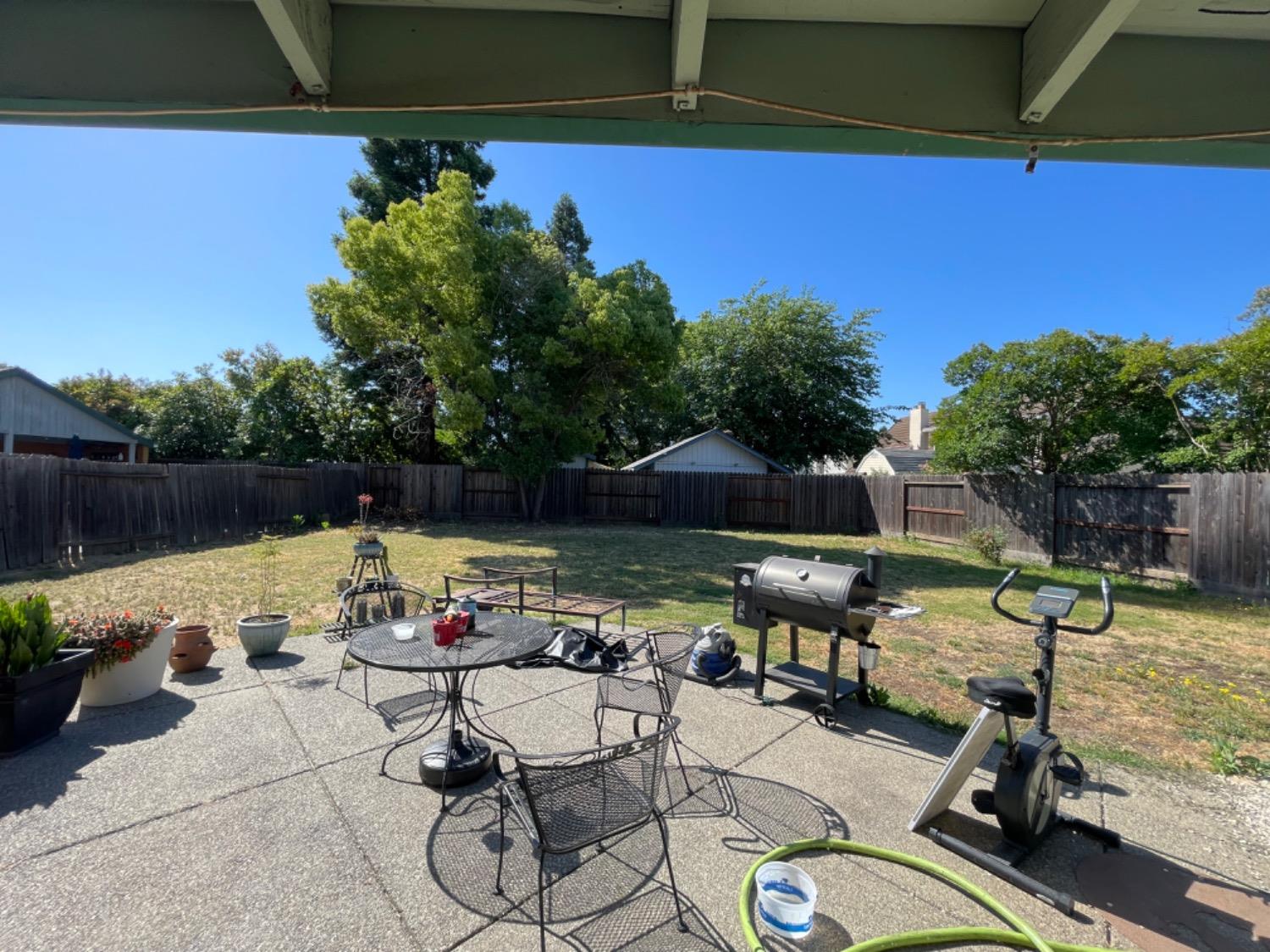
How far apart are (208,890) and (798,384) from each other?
22961 millimetres

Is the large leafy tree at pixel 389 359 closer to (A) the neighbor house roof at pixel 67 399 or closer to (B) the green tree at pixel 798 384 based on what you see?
(A) the neighbor house roof at pixel 67 399

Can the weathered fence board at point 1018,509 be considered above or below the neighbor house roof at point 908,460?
below

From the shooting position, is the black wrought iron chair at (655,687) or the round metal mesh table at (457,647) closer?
the round metal mesh table at (457,647)

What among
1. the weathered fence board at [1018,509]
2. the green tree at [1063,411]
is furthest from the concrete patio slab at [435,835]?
the green tree at [1063,411]

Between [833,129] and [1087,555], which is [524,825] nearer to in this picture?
[833,129]

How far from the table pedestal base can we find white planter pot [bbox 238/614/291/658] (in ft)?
7.68

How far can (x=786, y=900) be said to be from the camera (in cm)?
182

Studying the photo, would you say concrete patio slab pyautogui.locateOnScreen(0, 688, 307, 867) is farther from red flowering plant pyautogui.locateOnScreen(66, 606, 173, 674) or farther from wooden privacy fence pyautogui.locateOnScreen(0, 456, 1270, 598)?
wooden privacy fence pyautogui.locateOnScreen(0, 456, 1270, 598)

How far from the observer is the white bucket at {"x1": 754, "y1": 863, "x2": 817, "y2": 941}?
5.81ft

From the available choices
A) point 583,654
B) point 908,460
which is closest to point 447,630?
point 583,654

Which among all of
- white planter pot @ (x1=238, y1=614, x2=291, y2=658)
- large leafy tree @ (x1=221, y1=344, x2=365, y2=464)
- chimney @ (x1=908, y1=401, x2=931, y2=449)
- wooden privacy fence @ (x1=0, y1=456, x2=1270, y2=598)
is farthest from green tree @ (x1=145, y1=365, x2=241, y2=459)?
chimney @ (x1=908, y1=401, x2=931, y2=449)

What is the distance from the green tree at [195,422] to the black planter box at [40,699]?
21852 millimetres

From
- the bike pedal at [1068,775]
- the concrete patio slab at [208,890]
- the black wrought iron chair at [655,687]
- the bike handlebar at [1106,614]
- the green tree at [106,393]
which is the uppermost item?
the green tree at [106,393]

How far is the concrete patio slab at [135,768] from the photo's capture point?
91.9 inches
